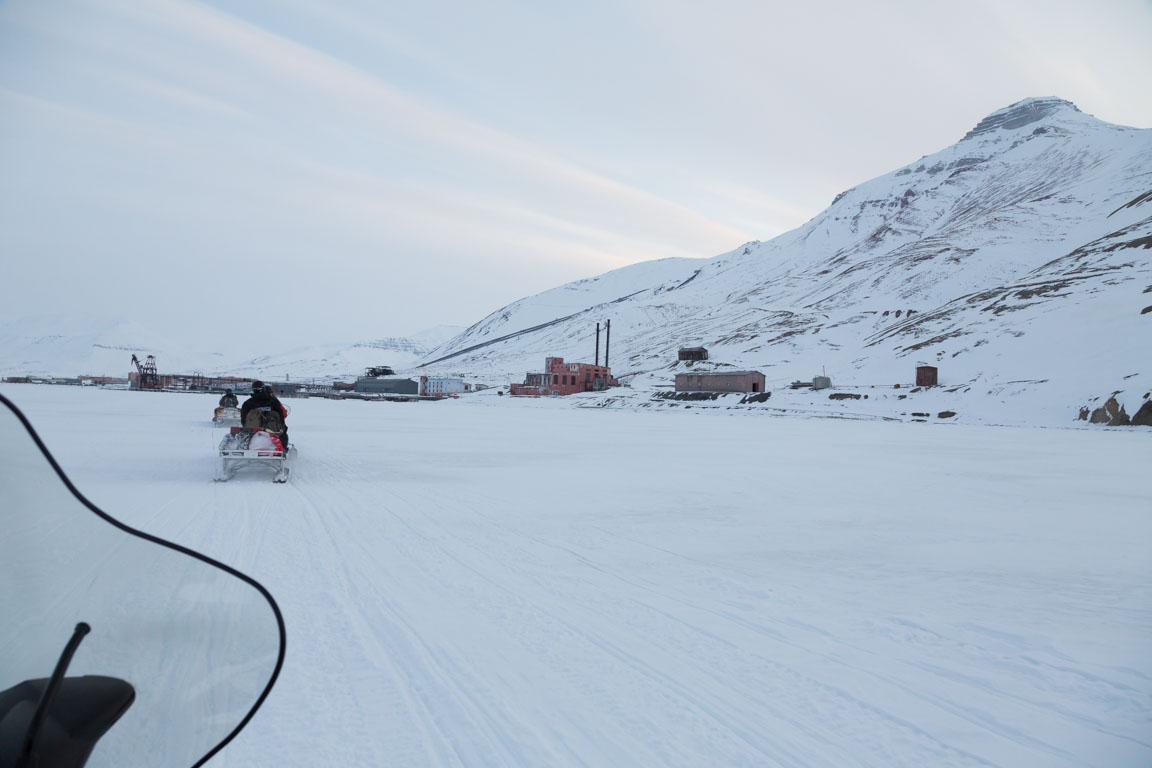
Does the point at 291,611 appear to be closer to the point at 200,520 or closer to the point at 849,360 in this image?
the point at 200,520

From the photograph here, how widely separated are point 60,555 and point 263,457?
1121cm

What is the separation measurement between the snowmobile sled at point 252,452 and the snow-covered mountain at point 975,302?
133ft

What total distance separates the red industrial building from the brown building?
18.7m

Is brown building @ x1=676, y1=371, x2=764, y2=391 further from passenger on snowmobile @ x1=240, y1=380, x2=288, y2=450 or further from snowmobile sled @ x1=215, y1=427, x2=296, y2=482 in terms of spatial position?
snowmobile sled @ x1=215, y1=427, x2=296, y2=482

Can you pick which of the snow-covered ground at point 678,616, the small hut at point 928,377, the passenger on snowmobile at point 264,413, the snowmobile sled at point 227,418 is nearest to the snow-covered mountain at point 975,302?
the small hut at point 928,377

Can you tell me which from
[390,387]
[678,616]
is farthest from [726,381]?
[678,616]

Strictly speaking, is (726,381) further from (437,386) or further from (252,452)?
(252,452)

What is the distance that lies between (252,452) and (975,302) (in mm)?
84989

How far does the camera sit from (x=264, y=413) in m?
13.7

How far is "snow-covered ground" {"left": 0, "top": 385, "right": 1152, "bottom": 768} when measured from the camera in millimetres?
3689

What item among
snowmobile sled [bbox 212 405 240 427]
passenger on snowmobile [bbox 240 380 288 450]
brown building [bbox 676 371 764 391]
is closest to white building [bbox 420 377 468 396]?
brown building [bbox 676 371 764 391]

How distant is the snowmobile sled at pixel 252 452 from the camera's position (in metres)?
12.0

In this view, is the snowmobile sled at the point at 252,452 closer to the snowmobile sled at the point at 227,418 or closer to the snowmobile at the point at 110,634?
the snowmobile at the point at 110,634

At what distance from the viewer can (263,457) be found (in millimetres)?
12086
